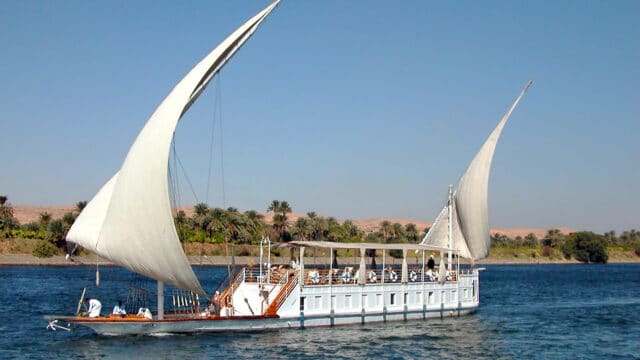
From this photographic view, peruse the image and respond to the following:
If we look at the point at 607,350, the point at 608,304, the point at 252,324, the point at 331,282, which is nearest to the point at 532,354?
the point at 607,350

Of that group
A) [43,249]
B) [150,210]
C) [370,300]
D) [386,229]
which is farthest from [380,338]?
[386,229]

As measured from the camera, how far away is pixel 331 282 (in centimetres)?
4284

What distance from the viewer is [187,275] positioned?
Answer: 3438cm

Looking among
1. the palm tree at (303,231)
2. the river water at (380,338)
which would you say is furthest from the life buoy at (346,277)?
the palm tree at (303,231)

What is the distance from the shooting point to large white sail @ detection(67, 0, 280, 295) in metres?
33.9

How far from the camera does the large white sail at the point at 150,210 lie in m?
33.9

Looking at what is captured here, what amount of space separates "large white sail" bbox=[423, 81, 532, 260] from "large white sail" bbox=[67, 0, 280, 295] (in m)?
24.5

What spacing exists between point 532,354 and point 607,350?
4844mm

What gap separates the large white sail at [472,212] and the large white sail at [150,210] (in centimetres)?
2452

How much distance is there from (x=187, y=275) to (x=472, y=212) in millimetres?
25478

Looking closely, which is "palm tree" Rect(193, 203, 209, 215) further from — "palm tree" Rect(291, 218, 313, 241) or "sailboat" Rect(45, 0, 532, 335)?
"sailboat" Rect(45, 0, 532, 335)

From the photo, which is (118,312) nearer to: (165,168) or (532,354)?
(165,168)

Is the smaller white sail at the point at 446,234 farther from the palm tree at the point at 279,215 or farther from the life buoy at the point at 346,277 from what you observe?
the palm tree at the point at 279,215

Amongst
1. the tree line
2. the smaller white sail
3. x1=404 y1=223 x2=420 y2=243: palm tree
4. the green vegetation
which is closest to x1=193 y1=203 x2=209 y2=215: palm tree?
the tree line
